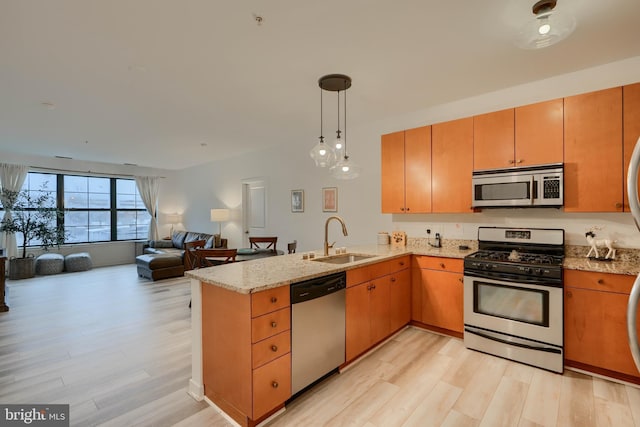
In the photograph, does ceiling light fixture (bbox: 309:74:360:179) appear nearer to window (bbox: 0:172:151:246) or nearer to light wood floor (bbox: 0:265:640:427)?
light wood floor (bbox: 0:265:640:427)


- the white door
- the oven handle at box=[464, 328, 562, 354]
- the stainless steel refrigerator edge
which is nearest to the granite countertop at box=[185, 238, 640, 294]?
the oven handle at box=[464, 328, 562, 354]

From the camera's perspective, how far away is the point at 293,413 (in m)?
2.01

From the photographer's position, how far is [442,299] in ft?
10.5

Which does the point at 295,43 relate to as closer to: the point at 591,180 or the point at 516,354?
the point at 591,180

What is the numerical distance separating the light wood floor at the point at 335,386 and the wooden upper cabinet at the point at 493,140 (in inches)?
73.9

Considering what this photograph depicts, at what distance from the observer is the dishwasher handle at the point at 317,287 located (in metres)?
2.09

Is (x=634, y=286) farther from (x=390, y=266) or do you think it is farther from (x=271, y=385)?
(x=390, y=266)

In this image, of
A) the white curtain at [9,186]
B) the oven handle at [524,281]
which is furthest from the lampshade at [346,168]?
the white curtain at [9,186]

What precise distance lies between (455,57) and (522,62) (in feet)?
2.12

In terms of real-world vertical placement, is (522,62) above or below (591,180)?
above

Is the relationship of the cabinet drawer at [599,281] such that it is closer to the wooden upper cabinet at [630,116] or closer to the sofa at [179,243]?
the wooden upper cabinet at [630,116]

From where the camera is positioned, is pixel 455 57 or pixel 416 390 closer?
pixel 416 390

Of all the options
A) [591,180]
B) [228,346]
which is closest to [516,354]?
[591,180]

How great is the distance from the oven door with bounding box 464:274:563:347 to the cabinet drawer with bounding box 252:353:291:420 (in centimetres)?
188
